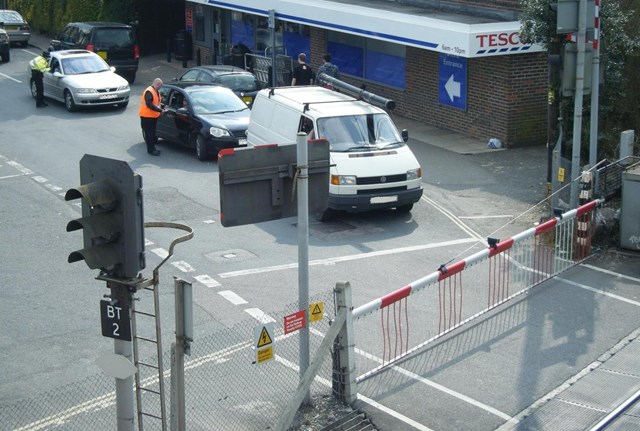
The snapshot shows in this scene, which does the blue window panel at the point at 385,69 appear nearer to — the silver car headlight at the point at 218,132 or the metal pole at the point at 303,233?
the silver car headlight at the point at 218,132

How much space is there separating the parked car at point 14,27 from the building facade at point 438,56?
43.2 ft

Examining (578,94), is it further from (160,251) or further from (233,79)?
(233,79)

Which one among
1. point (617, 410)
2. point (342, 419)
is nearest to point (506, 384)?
point (617, 410)

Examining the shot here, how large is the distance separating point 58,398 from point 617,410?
219 inches

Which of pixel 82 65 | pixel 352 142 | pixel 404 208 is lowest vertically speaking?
pixel 404 208

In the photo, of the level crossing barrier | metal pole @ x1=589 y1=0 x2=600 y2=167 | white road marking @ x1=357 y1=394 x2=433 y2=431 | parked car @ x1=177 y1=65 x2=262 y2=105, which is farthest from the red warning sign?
parked car @ x1=177 y1=65 x2=262 y2=105

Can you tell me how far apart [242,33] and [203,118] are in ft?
42.4

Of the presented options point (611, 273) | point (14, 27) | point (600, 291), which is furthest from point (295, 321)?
point (14, 27)

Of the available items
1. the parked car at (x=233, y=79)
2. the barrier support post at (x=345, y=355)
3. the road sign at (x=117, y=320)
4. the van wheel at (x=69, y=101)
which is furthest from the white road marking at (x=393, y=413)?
the van wheel at (x=69, y=101)

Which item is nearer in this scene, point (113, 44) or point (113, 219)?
point (113, 219)

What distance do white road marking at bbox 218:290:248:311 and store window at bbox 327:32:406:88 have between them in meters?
13.7

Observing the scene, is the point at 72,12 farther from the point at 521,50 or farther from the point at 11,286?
the point at 11,286

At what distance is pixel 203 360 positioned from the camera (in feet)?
37.0

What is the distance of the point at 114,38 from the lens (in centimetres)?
3312
